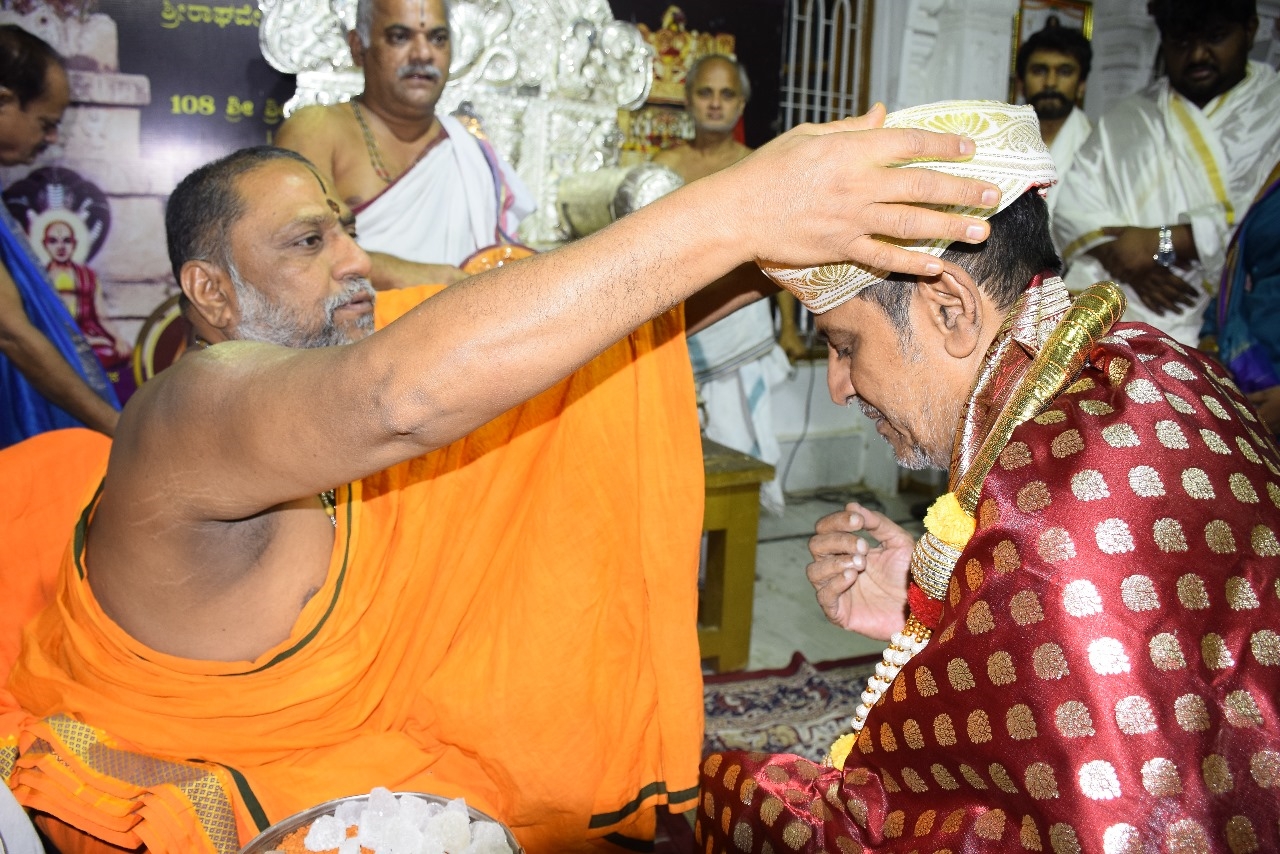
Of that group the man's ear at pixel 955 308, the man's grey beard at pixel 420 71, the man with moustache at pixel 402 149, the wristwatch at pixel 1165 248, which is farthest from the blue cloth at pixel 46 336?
the wristwatch at pixel 1165 248

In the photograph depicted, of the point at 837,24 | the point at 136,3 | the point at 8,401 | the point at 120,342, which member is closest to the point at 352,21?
the point at 136,3

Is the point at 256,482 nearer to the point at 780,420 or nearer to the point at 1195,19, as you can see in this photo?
the point at 780,420

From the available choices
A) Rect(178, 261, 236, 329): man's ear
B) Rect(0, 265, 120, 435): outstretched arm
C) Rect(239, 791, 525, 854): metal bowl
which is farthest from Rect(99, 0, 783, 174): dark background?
Rect(239, 791, 525, 854): metal bowl

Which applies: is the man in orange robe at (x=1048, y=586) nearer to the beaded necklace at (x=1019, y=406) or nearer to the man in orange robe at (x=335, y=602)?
the beaded necklace at (x=1019, y=406)

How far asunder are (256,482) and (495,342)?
508 millimetres

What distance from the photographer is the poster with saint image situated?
3502 mm

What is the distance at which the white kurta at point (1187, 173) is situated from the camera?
16.8 feet

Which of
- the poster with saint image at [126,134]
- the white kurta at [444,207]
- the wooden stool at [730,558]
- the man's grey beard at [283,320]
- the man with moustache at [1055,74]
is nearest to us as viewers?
the man's grey beard at [283,320]

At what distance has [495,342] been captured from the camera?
3.55 ft

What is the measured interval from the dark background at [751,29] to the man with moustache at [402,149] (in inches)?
43.3

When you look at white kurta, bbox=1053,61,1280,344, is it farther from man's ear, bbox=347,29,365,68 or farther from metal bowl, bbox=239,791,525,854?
metal bowl, bbox=239,791,525,854

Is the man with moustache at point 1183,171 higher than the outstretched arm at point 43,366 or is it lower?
higher

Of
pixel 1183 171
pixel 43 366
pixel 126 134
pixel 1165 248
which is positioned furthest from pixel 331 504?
pixel 1183 171

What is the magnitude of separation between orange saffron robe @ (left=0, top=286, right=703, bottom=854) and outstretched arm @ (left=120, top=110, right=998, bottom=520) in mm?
752
